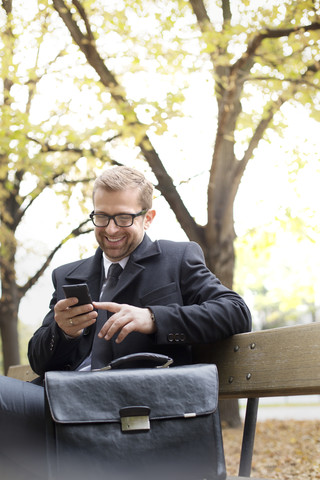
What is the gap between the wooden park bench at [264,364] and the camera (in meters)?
2.63

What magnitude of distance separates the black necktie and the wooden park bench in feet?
1.47

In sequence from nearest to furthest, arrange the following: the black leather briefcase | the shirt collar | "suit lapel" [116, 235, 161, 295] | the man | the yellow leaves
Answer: the black leather briefcase < the man < "suit lapel" [116, 235, 161, 295] < the shirt collar < the yellow leaves

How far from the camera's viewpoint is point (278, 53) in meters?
8.38

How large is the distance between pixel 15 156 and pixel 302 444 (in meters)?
5.54

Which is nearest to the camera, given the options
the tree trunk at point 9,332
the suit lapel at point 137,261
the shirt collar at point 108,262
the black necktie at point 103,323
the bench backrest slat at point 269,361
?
the bench backrest slat at point 269,361

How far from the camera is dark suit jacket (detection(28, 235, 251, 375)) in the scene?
118 inches

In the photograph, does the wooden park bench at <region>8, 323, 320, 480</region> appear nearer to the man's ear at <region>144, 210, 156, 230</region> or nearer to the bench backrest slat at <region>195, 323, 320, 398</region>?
the bench backrest slat at <region>195, 323, 320, 398</region>

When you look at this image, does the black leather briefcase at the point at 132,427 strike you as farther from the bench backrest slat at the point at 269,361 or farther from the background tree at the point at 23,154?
the background tree at the point at 23,154

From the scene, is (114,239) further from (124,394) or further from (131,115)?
(131,115)

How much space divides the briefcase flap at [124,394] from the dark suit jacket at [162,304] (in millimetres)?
397

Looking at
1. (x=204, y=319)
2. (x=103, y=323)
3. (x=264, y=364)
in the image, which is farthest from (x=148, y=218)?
(x=264, y=364)

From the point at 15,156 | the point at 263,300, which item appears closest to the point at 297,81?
the point at 15,156

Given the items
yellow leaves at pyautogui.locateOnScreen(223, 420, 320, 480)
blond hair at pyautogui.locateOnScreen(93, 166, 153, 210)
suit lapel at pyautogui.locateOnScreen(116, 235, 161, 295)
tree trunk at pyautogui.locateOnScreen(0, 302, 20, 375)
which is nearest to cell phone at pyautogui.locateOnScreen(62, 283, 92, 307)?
suit lapel at pyautogui.locateOnScreen(116, 235, 161, 295)

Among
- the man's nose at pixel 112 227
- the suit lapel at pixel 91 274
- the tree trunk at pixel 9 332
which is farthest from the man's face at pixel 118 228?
the tree trunk at pixel 9 332
